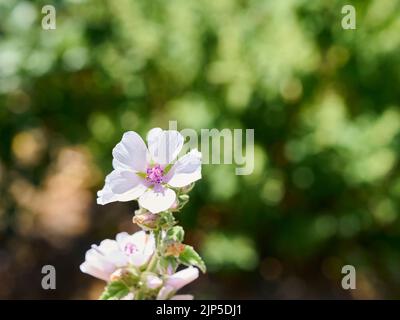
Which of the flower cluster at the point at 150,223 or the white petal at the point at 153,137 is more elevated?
the white petal at the point at 153,137

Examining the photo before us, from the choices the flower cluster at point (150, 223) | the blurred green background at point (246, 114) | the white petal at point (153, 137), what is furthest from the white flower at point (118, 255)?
the blurred green background at point (246, 114)

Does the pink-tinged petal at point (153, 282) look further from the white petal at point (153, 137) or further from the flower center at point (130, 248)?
the white petal at point (153, 137)

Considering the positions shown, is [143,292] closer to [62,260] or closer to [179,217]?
[179,217]

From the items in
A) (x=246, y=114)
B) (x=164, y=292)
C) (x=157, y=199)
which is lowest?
(x=164, y=292)

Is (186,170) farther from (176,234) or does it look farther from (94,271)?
(94,271)

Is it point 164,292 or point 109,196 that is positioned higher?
point 109,196

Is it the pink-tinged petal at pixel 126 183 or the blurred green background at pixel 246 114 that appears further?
the blurred green background at pixel 246 114

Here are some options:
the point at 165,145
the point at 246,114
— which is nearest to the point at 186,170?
the point at 165,145
